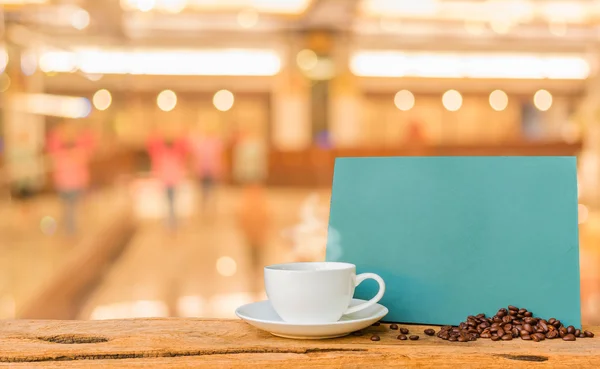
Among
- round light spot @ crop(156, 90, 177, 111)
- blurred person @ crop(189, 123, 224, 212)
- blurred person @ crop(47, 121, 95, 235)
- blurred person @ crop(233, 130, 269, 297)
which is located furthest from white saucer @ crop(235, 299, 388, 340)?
round light spot @ crop(156, 90, 177, 111)

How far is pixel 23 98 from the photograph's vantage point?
13719 mm

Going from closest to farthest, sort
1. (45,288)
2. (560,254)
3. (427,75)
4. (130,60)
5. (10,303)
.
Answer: (560,254) < (10,303) < (45,288) < (130,60) < (427,75)

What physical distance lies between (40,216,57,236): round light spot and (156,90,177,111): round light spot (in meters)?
10.2

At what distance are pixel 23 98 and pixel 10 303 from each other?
30.6 feet

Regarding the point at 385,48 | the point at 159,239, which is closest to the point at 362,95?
the point at 385,48

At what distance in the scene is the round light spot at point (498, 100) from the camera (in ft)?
71.4

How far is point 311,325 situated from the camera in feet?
3.22

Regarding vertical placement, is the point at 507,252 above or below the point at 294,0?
below

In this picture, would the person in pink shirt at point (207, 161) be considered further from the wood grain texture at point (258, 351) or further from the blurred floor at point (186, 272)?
the wood grain texture at point (258, 351)

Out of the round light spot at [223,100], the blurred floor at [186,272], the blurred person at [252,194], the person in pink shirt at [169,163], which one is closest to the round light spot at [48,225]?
the blurred floor at [186,272]

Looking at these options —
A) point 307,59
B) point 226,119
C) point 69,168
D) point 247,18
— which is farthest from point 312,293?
point 226,119

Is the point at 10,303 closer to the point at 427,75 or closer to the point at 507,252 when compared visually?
the point at 507,252

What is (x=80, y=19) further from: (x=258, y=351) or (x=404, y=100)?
(x=258, y=351)

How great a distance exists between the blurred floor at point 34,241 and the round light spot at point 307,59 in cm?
663
